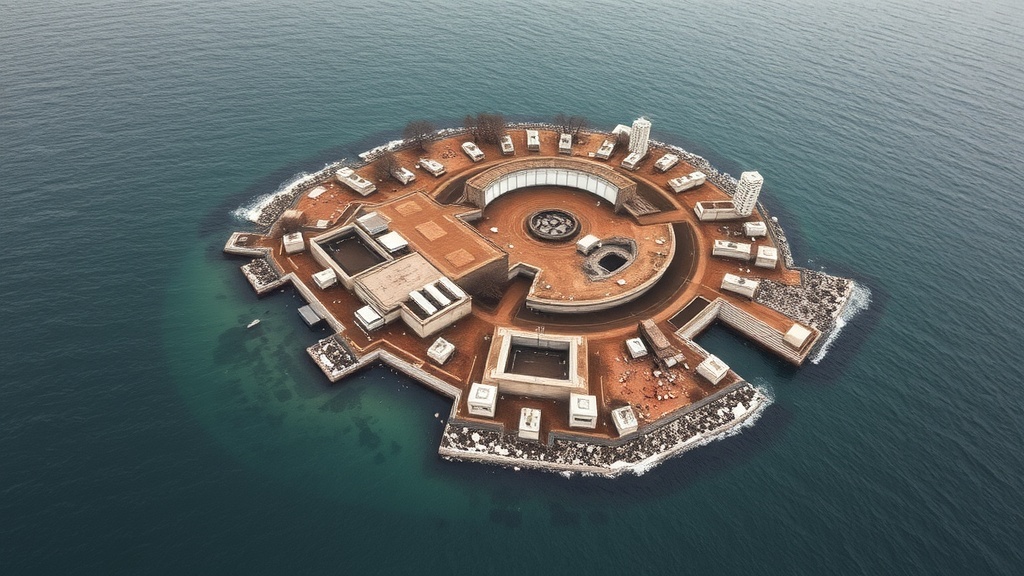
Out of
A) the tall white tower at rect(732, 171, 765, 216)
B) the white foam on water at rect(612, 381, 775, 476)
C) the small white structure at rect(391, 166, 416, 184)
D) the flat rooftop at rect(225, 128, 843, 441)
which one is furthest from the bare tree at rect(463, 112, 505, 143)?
the white foam on water at rect(612, 381, 775, 476)

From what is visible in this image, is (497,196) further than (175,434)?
Yes

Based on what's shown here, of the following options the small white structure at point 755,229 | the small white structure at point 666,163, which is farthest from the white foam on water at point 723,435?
the small white structure at point 666,163

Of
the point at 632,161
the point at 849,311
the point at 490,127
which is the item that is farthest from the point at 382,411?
the point at 849,311

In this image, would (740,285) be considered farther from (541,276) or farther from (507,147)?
(507,147)

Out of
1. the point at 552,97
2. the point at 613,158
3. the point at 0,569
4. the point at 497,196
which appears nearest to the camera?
the point at 0,569

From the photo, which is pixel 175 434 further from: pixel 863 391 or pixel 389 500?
pixel 863 391

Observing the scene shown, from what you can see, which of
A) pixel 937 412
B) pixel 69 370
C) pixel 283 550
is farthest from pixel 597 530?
pixel 69 370

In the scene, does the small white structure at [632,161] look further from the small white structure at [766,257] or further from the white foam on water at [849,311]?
the white foam on water at [849,311]
